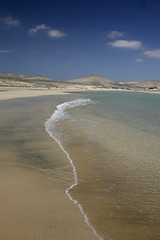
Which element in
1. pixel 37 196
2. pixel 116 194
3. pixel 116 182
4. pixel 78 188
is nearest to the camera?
pixel 37 196

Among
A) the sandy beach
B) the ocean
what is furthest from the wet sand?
the sandy beach

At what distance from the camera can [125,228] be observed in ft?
11.0

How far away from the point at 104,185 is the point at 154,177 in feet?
4.19

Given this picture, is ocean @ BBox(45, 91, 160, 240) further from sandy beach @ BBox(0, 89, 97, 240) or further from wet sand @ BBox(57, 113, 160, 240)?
sandy beach @ BBox(0, 89, 97, 240)

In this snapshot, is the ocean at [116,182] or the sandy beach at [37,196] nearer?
the sandy beach at [37,196]

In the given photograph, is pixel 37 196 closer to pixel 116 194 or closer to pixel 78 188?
pixel 78 188

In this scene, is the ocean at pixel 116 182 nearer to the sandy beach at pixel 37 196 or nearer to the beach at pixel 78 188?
the beach at pixel 78 188

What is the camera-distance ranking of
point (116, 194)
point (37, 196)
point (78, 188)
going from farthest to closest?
1. point (78, 188)
2. point (116, 194)
3. point (37, 196)

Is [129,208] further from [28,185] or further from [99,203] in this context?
[28,185]

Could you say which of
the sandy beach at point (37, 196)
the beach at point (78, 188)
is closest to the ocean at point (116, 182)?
the beach at point (78, 188)

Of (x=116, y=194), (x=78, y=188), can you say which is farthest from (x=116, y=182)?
(x=78, y=188)

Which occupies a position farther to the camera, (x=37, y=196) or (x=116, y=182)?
(x=116, y=182)

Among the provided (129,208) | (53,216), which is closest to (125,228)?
(129,208)

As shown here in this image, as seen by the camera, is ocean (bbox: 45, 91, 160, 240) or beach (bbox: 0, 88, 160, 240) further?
ocean (bbox: 45, 91, 160, 240)
